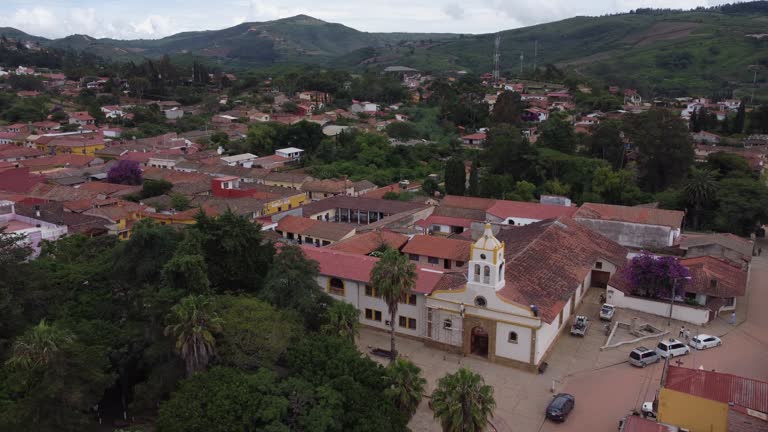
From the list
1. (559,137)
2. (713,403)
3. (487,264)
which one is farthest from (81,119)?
(713,403)

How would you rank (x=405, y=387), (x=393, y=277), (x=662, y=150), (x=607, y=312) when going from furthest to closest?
(x=662, y=150) < (x=607, y=312) < (x=393, y=277) < (x=405, y=387)

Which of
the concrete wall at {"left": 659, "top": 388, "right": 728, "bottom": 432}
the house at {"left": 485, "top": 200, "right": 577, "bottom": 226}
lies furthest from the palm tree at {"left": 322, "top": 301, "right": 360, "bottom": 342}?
the house at {"left": 485, "top": 200, "right": 577, "bottom": 226}

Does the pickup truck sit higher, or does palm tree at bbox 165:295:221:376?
palm tree at bbox 165:295:221:376

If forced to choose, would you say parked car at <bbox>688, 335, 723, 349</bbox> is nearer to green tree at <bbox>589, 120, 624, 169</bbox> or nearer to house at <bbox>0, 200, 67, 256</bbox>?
house at <bbox>0, 200, 67, 256</bbox>

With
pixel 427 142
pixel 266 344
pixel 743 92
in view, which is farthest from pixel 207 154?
pixel 743 92

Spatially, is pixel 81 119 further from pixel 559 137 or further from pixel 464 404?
pixel 464 404

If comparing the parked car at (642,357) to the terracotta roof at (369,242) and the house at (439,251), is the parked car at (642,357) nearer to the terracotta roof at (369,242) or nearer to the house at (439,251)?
the house at (439,251)
